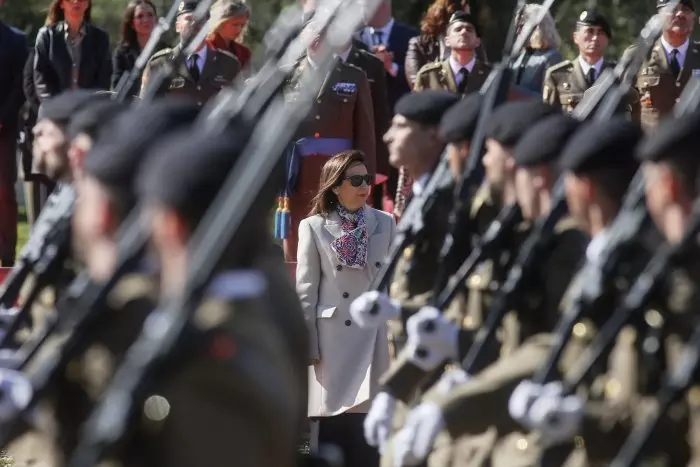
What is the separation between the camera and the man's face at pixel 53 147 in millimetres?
6129

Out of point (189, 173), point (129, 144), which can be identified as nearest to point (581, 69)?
point (129, 144)

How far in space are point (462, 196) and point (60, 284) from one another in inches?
57.1

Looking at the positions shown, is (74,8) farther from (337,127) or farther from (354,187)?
(354,187)

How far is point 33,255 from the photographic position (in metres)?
5.76

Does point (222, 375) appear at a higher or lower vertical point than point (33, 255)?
higher

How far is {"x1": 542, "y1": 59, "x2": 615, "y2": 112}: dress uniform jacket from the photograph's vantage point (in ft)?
35.5

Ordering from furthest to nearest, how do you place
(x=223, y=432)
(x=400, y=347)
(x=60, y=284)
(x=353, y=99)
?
1. (x=353, y=99)
2. (x=400, y=347)
3. (x=60, y=284)
4. (x=223, y=432)

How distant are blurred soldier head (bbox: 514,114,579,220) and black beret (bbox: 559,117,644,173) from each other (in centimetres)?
24

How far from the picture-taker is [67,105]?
6148 millimetres

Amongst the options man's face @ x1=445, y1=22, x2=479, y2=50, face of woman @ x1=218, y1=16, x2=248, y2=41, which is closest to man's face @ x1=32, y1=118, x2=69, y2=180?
face of woman @ x1=218, y1=16, x2=248, y2=41

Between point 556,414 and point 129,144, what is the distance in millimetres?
1286

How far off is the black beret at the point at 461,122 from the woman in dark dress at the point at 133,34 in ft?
18.0

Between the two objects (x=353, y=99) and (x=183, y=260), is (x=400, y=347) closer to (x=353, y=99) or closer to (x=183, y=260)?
(x=183, y=260)

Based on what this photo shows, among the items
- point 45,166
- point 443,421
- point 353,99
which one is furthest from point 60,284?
point 353,99
